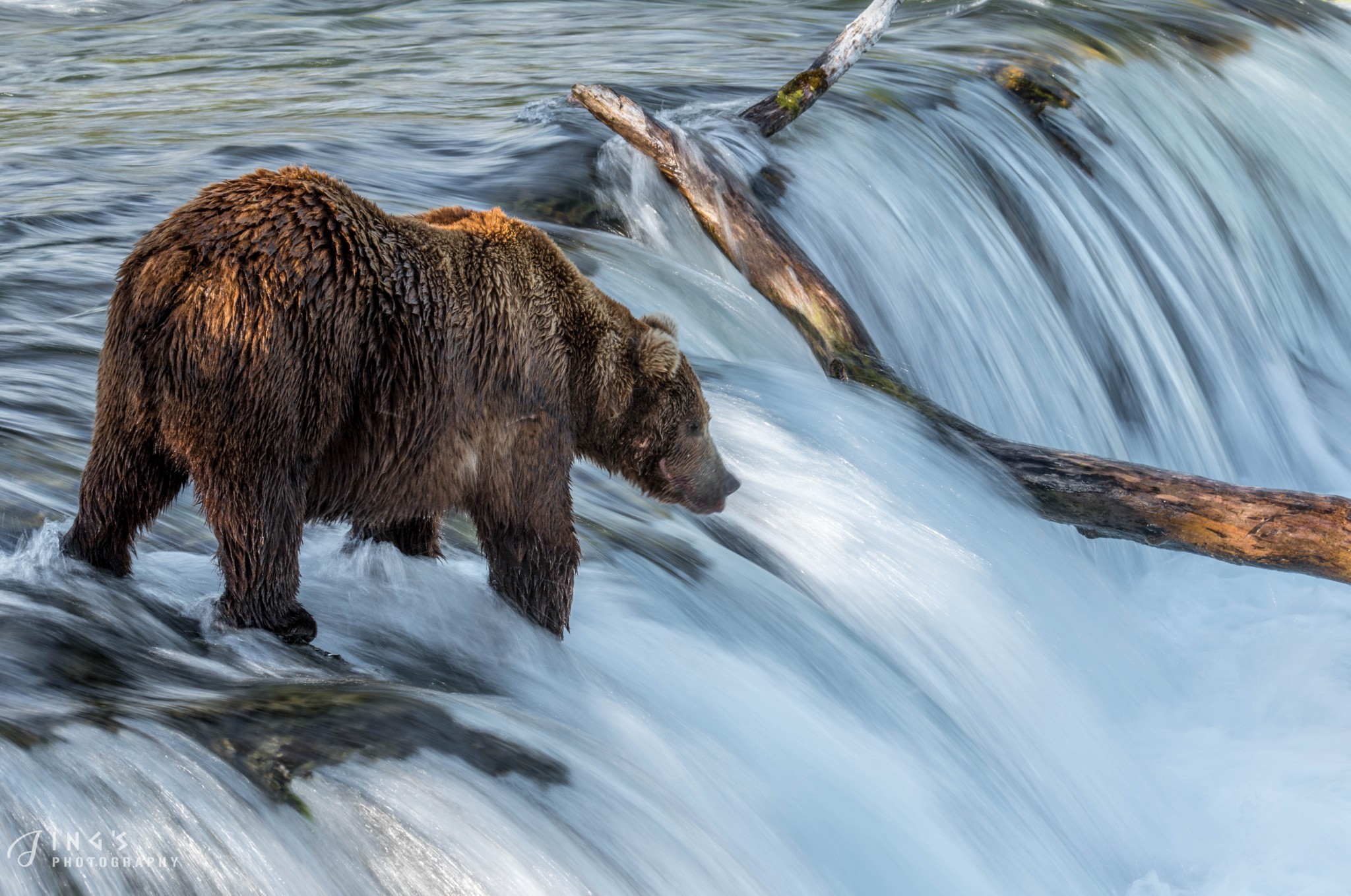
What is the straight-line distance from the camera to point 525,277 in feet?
11.7

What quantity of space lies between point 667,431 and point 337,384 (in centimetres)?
124

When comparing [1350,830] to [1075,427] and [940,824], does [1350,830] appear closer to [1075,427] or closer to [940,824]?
[940,824]

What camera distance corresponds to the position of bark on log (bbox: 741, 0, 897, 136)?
8.29 metres

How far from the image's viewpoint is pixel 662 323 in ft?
13.4

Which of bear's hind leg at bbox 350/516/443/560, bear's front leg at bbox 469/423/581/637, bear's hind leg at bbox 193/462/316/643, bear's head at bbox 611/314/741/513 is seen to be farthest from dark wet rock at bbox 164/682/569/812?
bear's head at bbox 611/314/741/513

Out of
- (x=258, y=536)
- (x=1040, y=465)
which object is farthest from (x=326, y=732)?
(x=1040, y=465)

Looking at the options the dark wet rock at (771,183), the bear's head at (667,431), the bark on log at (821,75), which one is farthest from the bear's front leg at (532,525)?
the bark on log at (821,75)

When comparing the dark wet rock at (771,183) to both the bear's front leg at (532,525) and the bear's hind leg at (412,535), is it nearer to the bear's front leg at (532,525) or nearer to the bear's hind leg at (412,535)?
the bear's hind leg at (412,535)

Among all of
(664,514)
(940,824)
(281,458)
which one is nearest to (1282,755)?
(940,824)

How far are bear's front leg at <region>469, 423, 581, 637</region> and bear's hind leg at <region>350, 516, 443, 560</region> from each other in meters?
0.25

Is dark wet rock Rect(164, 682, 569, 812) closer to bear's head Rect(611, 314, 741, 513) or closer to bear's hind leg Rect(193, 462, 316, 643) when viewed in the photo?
bear's hind leg Rect(193, 462, 316, 643)

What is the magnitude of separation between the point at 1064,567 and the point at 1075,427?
6.36ft

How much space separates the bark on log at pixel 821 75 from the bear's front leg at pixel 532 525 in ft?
16.9

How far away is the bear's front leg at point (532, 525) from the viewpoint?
3.59 meters
